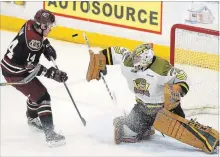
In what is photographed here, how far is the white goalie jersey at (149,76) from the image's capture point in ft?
13.8

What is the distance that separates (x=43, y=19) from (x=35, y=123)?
0.76m

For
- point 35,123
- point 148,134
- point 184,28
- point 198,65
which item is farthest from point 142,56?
point 35,123

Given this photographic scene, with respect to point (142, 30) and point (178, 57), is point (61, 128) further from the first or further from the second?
point (142, 30)

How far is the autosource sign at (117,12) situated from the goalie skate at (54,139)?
1945 millimetres

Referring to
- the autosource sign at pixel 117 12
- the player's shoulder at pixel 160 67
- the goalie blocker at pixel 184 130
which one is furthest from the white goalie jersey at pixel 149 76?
the autosource sign at pixel 117 12

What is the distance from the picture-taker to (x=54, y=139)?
4461 mm

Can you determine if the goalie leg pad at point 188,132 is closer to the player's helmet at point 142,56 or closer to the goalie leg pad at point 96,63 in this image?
the player's helmet at point 142,56

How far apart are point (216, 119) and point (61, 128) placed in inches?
41.7

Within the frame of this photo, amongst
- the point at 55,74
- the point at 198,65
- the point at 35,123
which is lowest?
the point at 35,123

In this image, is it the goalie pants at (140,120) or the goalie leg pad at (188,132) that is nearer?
the goalie leg pad at (188,132)

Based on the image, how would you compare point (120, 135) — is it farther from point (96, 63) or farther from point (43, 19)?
point (43, 19)

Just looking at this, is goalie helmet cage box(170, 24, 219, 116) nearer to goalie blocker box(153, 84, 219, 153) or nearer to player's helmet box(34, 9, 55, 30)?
goalie blocker box(153, 84, 219, 153)

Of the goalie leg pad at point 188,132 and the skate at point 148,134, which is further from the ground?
the goalie leg pad at point 188,132

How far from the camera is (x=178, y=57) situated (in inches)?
194
